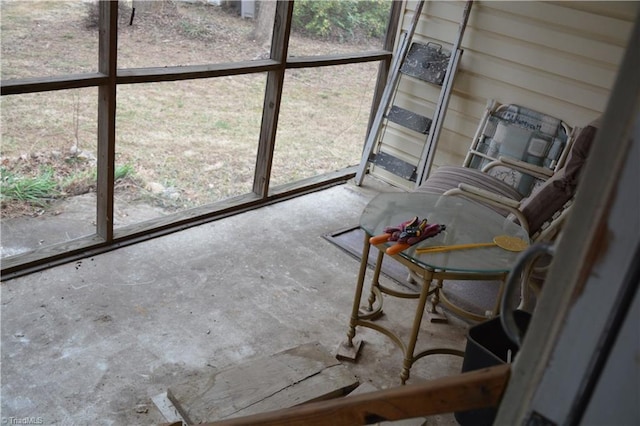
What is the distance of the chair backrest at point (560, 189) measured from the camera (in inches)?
117

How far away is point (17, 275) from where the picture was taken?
323 cm

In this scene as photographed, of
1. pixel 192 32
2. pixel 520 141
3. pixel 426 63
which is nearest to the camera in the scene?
pixel 192 32

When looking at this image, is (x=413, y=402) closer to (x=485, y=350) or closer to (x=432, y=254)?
(x=485, y=350)

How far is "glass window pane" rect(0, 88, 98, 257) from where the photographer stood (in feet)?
12.4

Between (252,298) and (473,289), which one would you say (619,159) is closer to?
(252,298)

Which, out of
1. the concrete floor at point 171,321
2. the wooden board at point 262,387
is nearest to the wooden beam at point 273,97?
the concrete floor at point 171,321

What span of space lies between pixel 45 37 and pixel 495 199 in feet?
7.91

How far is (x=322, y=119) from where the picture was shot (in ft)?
17.7

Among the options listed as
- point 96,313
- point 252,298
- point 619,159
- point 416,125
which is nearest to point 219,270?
point 252,298

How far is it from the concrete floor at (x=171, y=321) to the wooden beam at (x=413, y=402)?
72.6 inches

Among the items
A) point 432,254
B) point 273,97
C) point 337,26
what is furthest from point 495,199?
point 337,26

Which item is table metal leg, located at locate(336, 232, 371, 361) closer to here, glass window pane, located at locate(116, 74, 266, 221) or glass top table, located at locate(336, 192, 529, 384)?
glass top table, located at locate(336, 192, 529, 384)

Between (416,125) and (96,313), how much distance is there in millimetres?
2692

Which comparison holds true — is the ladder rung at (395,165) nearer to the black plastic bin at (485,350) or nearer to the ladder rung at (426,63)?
the ladder rung at (426,63)
